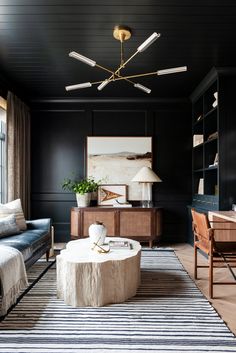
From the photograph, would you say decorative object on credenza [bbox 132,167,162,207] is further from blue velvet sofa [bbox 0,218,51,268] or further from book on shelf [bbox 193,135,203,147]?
blue velvet sofa [bbox 0,218,51,268]

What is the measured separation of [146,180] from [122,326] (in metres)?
3.03

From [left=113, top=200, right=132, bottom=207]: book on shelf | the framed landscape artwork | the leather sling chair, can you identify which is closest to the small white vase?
the leather sling chair

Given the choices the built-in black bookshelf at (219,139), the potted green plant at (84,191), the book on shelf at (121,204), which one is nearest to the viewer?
the built-in black bookshelf at (219,139)

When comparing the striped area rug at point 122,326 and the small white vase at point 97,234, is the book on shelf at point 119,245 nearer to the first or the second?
the small white vase at point 97,234

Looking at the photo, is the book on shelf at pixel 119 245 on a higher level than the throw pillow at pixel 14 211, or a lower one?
lower

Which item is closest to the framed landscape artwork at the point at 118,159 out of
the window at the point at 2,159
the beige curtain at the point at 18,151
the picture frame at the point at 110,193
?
the picture frame at the point at 110,193

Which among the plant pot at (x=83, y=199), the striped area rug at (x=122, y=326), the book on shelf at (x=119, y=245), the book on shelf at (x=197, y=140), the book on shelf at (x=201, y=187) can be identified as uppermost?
the book on shelf at (x=197, y=140)

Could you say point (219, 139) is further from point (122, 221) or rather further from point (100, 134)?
point (100, 134)

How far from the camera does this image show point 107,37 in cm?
338

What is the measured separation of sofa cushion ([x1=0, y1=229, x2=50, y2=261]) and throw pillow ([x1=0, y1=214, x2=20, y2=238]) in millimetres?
65

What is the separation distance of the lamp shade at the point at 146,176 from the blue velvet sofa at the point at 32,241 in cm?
160

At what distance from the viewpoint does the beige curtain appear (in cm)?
477

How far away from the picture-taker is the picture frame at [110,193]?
18.4 feet

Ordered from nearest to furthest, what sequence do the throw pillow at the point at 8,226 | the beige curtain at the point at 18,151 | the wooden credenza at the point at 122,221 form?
the throw pillow at the point at 8,226, the beige curtain at the point at 18,151, the wooden credenza at the point at 122,221
